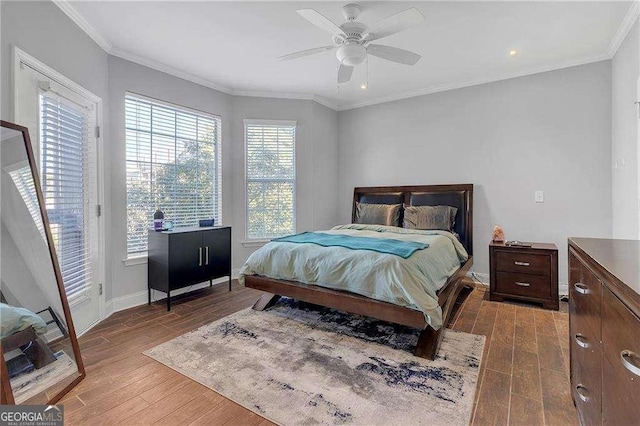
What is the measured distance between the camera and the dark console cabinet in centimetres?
326

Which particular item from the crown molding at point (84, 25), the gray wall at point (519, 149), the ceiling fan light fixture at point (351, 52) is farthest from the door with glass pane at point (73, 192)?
the gray wall at point (519, 149)

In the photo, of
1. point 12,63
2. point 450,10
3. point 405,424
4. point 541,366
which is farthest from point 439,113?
point 12,63

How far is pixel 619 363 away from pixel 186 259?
137 inches

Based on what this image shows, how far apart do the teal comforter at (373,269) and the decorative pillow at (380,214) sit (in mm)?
1003

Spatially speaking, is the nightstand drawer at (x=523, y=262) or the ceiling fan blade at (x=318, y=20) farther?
the nightstand drawer at (x=523, y=262)

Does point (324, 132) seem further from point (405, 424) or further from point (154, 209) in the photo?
point (405, 424)

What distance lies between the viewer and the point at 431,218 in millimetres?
4078

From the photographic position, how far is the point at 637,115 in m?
2.55

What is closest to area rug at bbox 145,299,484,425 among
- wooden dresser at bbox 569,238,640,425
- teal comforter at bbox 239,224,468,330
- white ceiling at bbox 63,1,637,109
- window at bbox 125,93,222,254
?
teal comforter at bbox 239,224,468,330

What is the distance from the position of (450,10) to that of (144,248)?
12.7 ft

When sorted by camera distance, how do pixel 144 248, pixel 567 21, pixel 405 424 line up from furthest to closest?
pixel 144 248, pixel 567 21, pixel 405 424

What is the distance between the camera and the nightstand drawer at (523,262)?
10.7 feet

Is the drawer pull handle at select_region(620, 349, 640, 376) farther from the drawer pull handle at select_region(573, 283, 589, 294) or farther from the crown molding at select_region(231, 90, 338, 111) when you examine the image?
the crown molding at select_region(231, 90, 338, 111)

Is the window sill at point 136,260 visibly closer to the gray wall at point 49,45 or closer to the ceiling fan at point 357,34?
the gray wall at point 49,45
